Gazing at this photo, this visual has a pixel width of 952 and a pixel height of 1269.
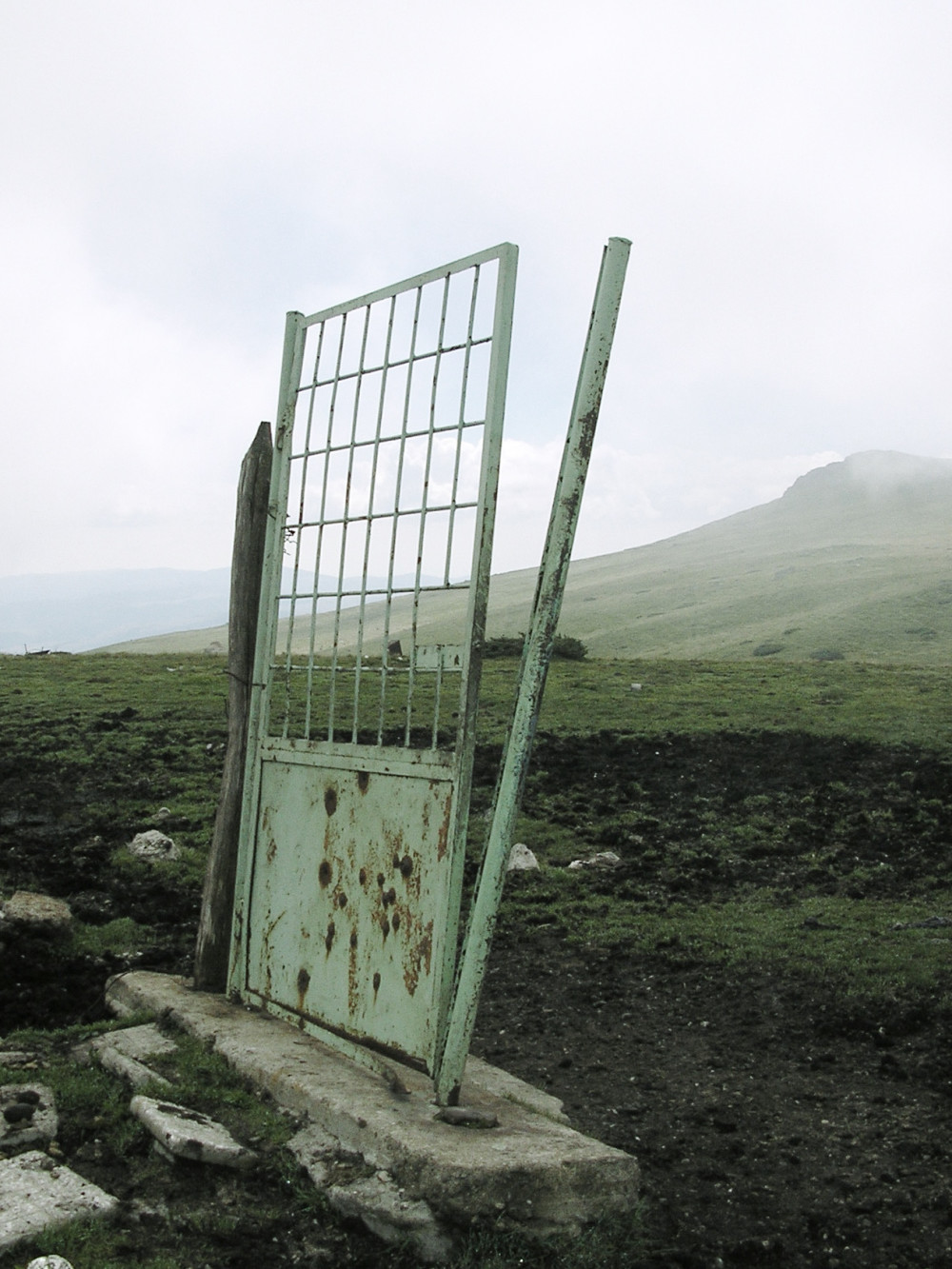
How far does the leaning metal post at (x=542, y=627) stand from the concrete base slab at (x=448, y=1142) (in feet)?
1.40

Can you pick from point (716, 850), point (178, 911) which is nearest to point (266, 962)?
point (178, 911)

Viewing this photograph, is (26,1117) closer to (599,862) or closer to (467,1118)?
(467,1118)

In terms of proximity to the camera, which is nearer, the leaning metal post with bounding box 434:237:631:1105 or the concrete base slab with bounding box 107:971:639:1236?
the concrete base slab with bounding box 107:971:639:1236

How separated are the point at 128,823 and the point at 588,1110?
7619 mm

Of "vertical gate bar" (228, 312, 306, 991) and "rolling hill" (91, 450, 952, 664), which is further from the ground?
"rolling hill" (91, 450, 952, 664)

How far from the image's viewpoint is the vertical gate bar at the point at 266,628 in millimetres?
6332

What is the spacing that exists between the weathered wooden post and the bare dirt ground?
945 millimetres

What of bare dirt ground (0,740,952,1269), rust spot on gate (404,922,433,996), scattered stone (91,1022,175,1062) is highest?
rust spot on gate (404,922,433,996)

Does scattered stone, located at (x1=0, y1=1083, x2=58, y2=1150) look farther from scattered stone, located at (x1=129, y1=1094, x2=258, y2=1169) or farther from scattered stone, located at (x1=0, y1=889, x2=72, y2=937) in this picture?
scattered stone, located at (x1=0, y1=889, x2=72, y2=937)

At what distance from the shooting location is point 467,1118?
15.0 ft

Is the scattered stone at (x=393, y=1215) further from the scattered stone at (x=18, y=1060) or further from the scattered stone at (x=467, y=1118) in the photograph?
the scattered stone at (x=18, y=1060)

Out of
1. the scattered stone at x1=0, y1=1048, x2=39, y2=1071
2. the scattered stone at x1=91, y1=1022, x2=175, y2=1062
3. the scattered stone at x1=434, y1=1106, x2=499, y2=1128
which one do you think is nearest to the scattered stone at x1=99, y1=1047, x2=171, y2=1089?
the scattered stone at x1=91, y1=1022, x2=175, y2=1062

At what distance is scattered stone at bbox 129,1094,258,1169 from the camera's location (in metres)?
4.40

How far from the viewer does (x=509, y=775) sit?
15.3ft
